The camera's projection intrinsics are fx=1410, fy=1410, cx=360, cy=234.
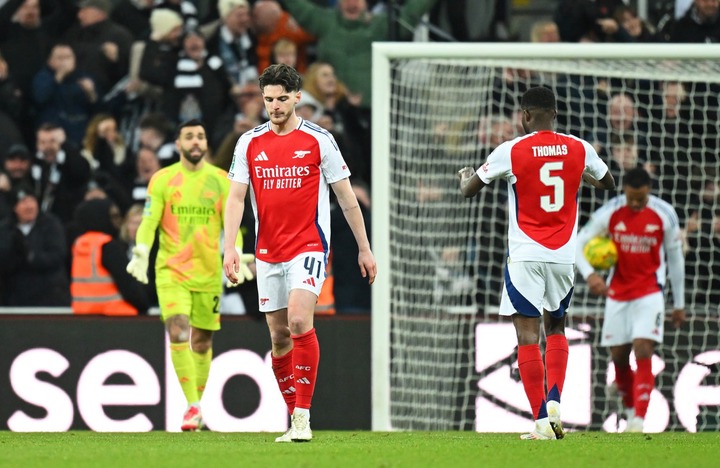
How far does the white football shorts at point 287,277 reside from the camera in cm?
785

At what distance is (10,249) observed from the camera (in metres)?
12.2

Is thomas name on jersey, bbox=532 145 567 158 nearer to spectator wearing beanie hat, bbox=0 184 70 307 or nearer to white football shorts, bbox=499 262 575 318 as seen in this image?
white football shorts, bbox=499 262 575 318

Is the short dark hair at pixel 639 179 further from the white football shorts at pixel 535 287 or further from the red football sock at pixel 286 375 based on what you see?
the red football sock at pixel 286 375

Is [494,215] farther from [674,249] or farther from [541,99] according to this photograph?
[541,99]

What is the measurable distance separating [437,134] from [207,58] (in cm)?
253

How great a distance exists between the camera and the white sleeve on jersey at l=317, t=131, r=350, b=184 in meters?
7.98

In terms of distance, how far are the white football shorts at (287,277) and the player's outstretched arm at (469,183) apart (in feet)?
3.03

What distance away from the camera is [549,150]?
26.7 ft

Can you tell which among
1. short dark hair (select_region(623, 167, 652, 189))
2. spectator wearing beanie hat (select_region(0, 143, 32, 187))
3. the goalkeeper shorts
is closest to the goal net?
short dark hair (select_region(623, 167, 652, 189))

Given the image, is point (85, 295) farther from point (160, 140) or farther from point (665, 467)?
point (665, 467)

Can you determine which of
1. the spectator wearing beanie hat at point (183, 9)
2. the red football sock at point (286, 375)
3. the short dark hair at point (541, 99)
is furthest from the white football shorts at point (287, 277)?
the spectator wearing beanie hat at point (183, 9)

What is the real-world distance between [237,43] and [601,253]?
14.4 ft

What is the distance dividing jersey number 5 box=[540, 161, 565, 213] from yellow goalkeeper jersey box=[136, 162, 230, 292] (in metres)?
2.93

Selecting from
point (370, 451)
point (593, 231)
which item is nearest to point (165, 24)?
point (593, 231)
